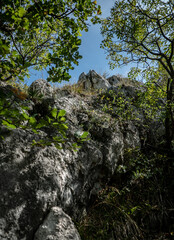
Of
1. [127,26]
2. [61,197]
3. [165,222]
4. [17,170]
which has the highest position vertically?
[127,26]

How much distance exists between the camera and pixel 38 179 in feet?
6.52

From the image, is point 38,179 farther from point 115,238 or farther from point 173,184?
point 173,184

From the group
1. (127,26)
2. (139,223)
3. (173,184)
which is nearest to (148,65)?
(127,26)

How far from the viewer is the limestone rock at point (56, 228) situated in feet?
5.51

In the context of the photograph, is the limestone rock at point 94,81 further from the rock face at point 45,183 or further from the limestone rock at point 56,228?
the limestone rock at point 56,228

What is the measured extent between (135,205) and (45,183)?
2.39m

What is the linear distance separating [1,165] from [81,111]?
2.60m

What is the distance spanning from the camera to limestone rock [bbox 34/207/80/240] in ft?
5.51

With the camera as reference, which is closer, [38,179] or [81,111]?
[38,179]

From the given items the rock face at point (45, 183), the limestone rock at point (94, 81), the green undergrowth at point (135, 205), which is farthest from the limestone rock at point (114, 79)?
the rock face at point (45, 183)

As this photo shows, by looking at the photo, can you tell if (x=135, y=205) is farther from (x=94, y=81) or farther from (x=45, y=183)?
(x=94, y=81)

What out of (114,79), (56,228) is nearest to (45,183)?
(56,228)

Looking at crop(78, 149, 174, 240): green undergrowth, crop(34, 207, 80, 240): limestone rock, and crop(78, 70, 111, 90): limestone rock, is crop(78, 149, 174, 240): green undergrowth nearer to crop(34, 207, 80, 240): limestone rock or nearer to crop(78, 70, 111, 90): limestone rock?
crop(34, 207, 80, 240): limestone rock

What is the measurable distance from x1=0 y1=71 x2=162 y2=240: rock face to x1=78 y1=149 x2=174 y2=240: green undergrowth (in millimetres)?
292
